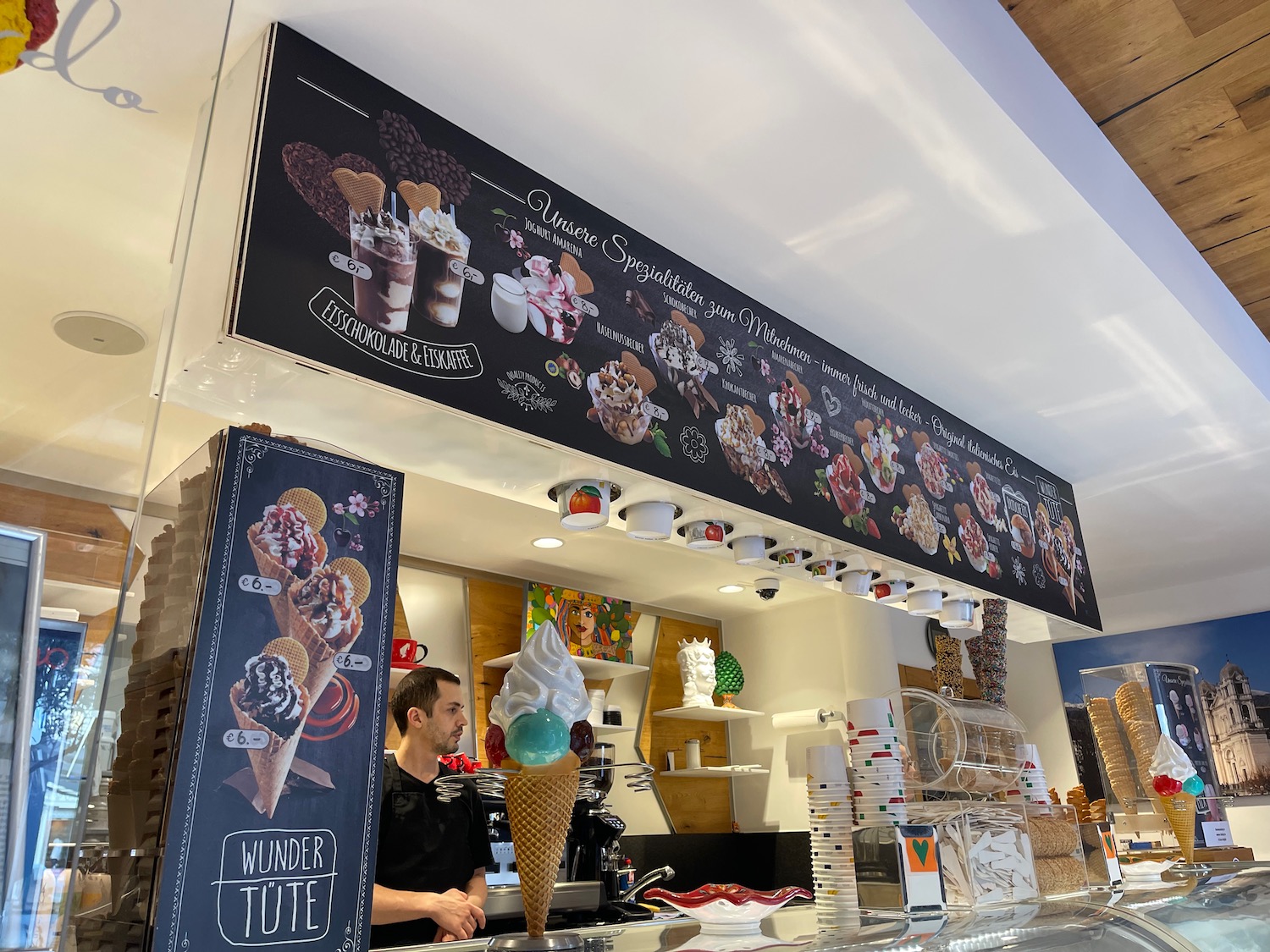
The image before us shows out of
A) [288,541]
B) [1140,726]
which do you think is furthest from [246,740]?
[1140,726]

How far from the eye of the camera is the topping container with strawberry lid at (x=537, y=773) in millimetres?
1334

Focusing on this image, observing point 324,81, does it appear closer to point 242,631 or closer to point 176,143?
point 176,143

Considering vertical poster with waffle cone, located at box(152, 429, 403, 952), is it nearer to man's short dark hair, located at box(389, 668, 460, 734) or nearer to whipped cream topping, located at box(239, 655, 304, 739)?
whipped cream topping, located at box(239, 655, 304, 739)

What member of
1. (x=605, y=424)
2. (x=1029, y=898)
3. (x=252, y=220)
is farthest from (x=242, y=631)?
(x=1029, y=898)

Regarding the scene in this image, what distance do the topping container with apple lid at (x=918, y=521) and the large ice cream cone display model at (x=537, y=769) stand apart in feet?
5.36

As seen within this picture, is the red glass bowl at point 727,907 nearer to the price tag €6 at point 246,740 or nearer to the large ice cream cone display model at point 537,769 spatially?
the large ice cream cone display model at point 537,769

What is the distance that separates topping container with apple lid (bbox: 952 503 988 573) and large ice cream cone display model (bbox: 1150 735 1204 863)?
0.88 meters

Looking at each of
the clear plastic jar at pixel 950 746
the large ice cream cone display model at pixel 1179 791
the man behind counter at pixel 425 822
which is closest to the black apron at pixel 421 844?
the man behind counter at pixel 425 822

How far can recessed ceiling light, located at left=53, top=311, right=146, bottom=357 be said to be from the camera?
34.9 inches

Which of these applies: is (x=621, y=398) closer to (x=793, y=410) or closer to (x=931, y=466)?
(x=793, y=410)

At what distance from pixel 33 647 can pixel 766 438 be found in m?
1.82

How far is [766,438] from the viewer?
2.38 meters

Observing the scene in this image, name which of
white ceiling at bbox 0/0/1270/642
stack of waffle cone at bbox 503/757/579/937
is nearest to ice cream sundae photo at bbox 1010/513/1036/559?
white ceiling at bbox 0/0/1270/642

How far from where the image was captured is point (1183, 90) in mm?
2391
